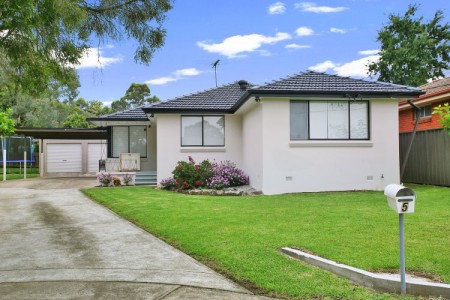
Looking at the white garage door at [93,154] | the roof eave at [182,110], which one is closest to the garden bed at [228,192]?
the roof eave at [182,110]

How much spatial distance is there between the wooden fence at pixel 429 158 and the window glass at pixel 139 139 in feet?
42.6

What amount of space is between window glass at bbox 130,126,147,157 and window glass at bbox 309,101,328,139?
35.6ft

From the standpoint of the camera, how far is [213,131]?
18.2 m

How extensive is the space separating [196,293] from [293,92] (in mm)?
10361

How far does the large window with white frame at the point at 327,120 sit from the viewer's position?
1447 centimetres

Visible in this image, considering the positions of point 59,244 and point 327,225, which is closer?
point 59,244

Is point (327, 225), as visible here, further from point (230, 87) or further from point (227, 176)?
point (230, 87)

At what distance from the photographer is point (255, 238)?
22.8 ft

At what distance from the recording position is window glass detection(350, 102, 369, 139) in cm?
1475

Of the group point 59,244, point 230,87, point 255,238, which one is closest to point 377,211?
point 255,238

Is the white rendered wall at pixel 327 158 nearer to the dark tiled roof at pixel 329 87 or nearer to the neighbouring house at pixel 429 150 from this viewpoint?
the dark tiled roof at pixel 329 87

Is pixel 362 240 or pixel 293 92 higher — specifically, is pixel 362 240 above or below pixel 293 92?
below

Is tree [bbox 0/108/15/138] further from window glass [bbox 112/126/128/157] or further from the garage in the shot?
window glass [bbox 112/126/128/157]

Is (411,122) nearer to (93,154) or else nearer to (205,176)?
(205,176)
